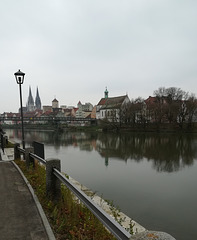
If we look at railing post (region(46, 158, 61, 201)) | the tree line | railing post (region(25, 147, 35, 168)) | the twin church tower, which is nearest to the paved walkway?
railing post (region(46, 158, 61, 201))

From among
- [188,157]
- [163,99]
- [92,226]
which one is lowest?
[188,157]

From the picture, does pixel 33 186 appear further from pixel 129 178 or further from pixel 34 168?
pixel 129 178

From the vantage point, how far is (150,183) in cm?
1048

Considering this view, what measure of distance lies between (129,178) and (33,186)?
6757mm

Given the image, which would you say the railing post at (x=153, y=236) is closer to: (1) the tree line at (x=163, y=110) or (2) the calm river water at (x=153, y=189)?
(2) the calm river water at (x=153, y=189)

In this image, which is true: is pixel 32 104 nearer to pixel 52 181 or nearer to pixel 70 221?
pixel 52 181

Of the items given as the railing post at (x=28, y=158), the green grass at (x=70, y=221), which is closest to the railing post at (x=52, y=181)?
the green grass at (x=70, y=221)

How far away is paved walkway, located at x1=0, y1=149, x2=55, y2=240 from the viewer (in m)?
3.36

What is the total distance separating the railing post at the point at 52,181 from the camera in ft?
15.4

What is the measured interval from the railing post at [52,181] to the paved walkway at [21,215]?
406mm

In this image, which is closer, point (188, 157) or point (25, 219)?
point (25, 219)

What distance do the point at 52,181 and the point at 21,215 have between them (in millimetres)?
989

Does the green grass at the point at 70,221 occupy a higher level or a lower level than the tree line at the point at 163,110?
lower

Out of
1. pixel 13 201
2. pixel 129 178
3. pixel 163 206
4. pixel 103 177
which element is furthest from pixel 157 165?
pixel 13 201
